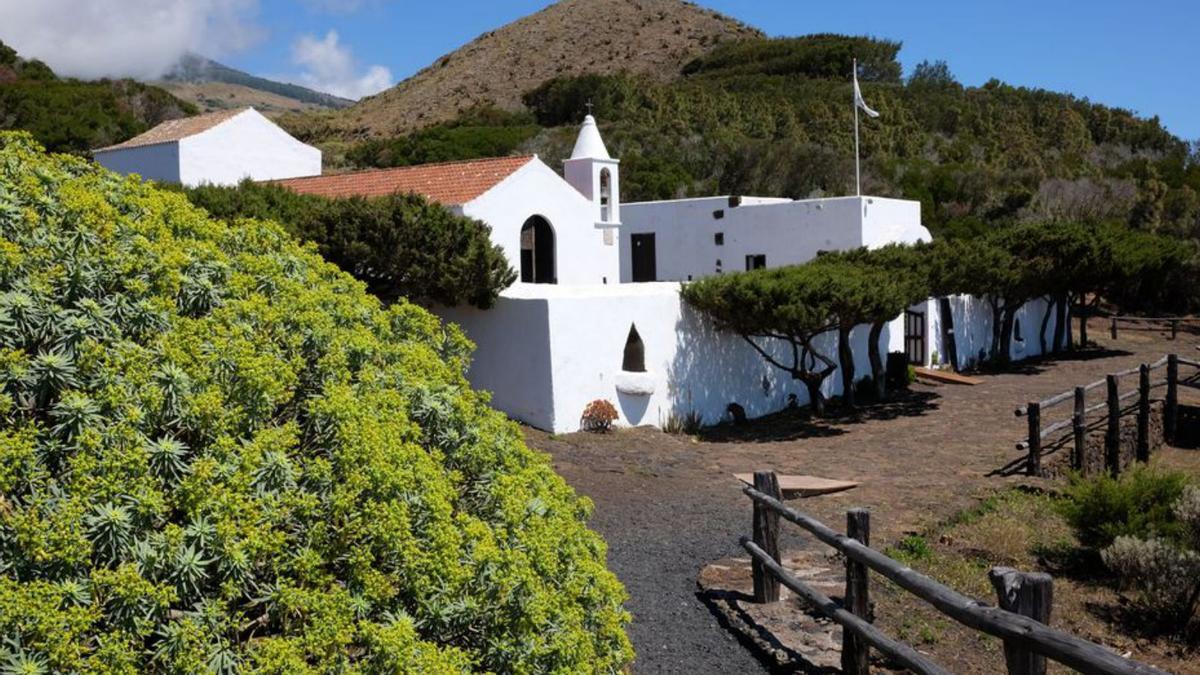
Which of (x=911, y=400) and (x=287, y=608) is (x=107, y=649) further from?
(x=911, y=400)

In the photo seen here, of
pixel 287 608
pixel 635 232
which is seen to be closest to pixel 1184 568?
pixel 287 608

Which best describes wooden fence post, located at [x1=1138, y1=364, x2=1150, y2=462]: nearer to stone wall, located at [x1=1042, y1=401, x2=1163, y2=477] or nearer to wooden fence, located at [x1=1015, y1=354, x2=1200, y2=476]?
wooden fence, located at [x1=1015, y1=354, x2=1200, y2=476]

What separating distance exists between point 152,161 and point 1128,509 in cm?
2596

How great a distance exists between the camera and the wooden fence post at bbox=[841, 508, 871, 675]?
738cm

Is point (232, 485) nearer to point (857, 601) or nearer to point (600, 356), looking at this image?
point (857, 601)

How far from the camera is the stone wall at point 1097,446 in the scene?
16.8m

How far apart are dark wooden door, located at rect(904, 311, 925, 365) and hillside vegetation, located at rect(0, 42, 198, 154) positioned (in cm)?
3132

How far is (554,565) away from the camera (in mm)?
4344

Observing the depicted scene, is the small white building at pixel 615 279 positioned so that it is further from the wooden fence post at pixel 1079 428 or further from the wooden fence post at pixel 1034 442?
the wooden fence post at pixel 1079 428

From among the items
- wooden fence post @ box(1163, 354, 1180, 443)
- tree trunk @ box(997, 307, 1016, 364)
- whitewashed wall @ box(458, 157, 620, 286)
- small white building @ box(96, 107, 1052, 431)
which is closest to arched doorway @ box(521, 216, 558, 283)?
small white building @ box(96, 107, 1052, 431)

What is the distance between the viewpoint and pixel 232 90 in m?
146

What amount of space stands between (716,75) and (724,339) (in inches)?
2538

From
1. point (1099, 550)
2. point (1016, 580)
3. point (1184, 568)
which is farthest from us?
point (1099, 550)

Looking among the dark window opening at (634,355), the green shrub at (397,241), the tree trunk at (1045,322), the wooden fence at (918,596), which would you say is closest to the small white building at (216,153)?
the green shrub at (397,241)
